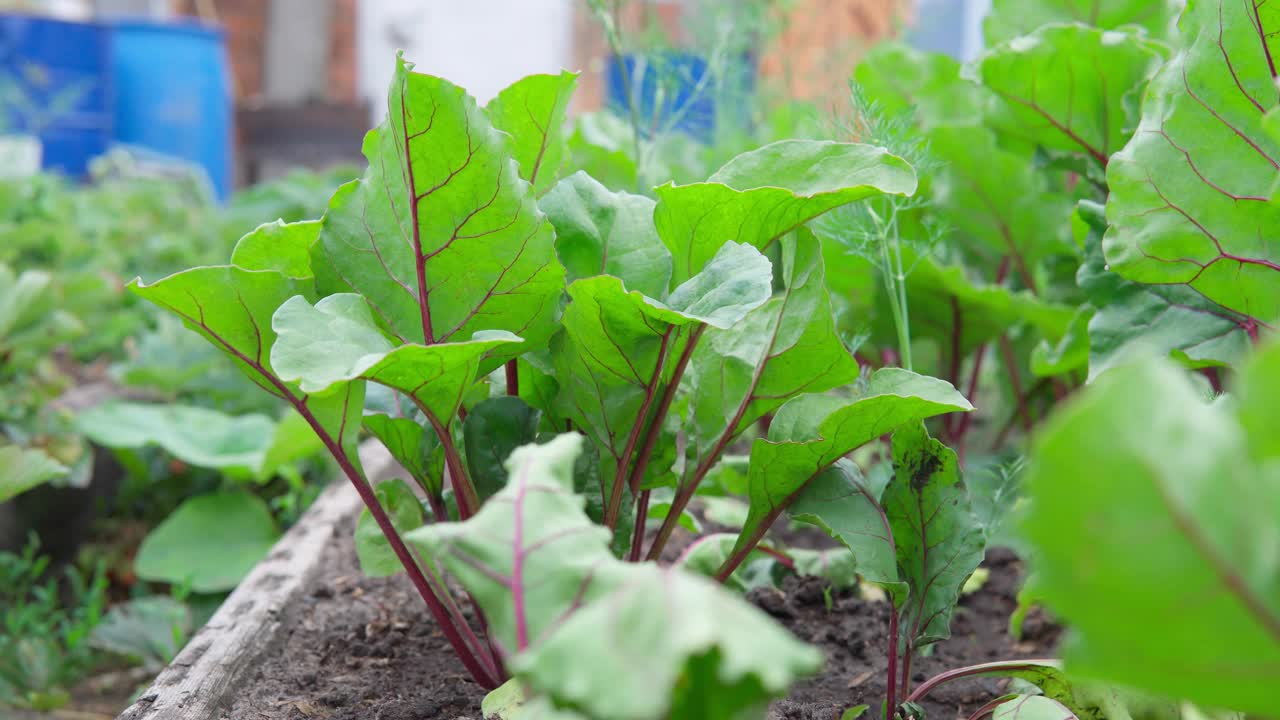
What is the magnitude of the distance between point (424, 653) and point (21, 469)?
1.68ft

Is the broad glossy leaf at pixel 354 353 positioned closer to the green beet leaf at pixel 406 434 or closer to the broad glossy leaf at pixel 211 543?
the green beet leaf at pixel 406 434

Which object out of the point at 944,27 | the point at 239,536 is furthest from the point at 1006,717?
the point at 944,27

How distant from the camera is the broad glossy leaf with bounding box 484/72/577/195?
84 cm

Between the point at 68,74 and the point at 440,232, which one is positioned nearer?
the point at 440,232

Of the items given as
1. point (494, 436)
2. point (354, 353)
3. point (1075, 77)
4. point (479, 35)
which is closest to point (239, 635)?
point (494, 436)

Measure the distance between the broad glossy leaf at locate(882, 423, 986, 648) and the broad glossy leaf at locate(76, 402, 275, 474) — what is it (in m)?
1.10

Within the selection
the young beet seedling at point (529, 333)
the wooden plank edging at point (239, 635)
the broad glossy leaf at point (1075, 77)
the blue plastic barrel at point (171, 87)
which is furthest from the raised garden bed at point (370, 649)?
the blue plastic barrel at point (171, 87)

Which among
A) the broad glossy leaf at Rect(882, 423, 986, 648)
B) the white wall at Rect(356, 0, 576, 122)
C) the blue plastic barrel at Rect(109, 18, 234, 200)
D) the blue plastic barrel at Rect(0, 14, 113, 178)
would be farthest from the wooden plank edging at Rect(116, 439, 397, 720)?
the white wall at Rect(356, 0, 576, 122)

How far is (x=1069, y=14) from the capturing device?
143 centimetres

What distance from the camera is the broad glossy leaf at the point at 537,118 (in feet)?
2.75

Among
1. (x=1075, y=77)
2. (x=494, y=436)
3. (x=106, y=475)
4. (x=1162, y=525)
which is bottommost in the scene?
(x=106, y=475)

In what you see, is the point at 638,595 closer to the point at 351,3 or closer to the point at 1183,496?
the point at 1183,496

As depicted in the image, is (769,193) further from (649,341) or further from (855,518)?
(855,518)

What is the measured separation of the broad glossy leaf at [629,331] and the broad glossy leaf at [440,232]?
0.16 feet
